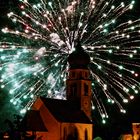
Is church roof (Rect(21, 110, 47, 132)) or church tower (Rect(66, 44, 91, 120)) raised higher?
church tower (Rect(66, 44, 91, 120))

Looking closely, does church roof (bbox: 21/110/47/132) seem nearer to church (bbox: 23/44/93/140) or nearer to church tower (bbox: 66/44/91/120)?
church (bbox: 23/44/93/140)

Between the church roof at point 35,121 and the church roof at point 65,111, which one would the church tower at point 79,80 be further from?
the church roof at point 35,121

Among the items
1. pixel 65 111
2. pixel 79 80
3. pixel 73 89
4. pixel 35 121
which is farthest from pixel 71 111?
pixel 35 121

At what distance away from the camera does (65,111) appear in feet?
127

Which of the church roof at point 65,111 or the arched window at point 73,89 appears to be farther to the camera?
the arched window at point 73,89

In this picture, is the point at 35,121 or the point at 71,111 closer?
the point at 35,121

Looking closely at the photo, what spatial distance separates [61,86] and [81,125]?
24.7 ft

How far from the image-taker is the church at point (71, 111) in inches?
1437

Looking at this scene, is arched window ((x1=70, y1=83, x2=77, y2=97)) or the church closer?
the church

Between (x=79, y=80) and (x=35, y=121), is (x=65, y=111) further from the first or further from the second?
(x=35, y=121)

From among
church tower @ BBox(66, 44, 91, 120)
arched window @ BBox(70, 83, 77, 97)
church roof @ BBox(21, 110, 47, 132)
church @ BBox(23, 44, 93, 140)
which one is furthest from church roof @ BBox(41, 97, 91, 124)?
church roof @ BBox(21, 110, 47, 132)

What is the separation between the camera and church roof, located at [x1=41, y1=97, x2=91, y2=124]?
37259 millimetres

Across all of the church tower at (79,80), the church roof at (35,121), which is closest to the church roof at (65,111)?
the church tower at (79,80)

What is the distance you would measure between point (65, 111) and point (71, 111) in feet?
2.53
